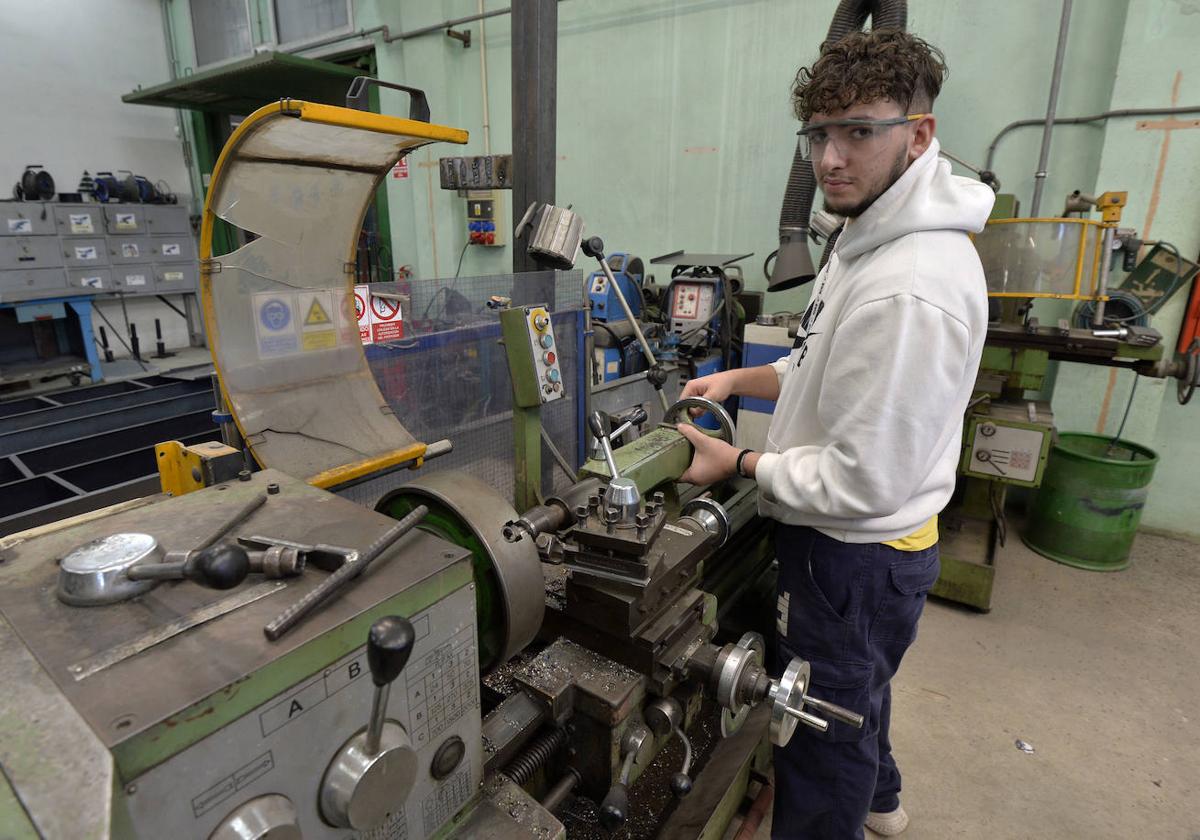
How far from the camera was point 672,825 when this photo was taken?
3.23 feet

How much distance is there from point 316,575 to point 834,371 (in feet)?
2.36

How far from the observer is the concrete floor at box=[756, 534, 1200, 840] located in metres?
1.49

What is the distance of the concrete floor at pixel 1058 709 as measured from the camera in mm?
1489

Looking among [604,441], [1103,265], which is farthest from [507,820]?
[1103,265]

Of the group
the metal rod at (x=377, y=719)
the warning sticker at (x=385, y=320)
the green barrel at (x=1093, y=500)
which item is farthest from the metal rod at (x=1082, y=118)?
the metal rod at (x=377, y=719)

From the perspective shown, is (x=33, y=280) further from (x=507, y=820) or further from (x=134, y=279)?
(x=507, y=820)

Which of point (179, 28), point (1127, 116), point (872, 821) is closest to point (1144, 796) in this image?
point (872, 821)

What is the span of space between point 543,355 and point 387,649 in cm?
87

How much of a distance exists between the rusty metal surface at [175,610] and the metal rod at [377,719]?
0.07m

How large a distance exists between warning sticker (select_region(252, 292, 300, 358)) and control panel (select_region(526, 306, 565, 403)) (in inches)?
26.3

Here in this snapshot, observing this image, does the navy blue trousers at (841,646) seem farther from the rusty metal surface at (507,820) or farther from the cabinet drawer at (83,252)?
the cabinet drawer at (83,252)

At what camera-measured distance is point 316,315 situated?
1626mm

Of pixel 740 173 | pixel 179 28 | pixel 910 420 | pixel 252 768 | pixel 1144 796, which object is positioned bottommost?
pixel 1144 796

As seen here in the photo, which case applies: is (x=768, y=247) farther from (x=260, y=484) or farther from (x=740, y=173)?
(x=260, y=484)
